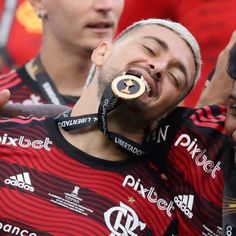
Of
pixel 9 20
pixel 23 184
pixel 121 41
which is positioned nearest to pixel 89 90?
pixel 121 41

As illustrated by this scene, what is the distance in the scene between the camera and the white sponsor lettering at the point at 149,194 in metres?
2.44

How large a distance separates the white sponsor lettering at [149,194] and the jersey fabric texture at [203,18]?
71 cm

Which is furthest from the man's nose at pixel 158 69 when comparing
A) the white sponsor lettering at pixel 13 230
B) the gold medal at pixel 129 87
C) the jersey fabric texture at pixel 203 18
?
the jersey fabric texture at pixel 203 18

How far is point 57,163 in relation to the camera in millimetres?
2453

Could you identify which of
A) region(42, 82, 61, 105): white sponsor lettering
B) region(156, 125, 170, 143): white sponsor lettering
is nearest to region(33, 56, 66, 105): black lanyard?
region(42, 82, 61, 105): white sponsor lettering

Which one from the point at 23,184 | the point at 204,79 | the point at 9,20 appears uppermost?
the point at 9,20

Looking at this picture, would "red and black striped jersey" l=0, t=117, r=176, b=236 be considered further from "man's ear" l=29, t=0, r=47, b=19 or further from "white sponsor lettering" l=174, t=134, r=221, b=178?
"man's ear" l=29, t=0, r=47, b=19

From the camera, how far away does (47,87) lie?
3320 mm

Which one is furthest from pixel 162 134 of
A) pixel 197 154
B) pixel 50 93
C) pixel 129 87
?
pixel 50 93

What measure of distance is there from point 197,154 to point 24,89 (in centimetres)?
98

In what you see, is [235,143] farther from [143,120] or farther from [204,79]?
[204,79]

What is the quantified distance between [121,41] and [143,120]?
244mm

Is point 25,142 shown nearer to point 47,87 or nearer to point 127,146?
point 127,146

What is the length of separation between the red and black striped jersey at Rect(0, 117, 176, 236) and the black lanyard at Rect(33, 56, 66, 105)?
76 cm
